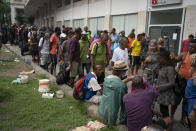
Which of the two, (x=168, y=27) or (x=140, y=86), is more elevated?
(x=168, y=27)

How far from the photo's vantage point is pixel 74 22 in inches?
820

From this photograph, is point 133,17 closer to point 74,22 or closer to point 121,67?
point 121,67

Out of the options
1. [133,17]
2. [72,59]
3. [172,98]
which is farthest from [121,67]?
[133,17]

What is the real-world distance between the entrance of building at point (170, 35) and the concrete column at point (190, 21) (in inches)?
21.2

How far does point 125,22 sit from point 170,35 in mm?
3742

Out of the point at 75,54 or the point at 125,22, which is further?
the point at 125,22

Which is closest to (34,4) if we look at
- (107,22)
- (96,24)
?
(96,24)

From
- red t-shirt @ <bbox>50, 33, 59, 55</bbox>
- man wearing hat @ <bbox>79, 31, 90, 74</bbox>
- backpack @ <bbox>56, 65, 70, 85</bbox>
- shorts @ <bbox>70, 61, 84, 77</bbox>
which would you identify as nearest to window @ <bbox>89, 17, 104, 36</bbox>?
red t-shirt @ <bbox>50, 33, 59, 55</bbox>

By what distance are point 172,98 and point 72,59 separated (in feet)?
9.92

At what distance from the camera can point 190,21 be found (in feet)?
25.6

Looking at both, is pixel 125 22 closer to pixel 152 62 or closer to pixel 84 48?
pixel 84 48

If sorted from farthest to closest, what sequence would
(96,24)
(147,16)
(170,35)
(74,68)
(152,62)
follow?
(96,24), (147,16), (170,35), (74,68), (152,62)

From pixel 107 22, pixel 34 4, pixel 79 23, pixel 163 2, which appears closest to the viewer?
pixel 163 2

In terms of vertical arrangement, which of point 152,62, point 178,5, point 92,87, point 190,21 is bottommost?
point 92,87
